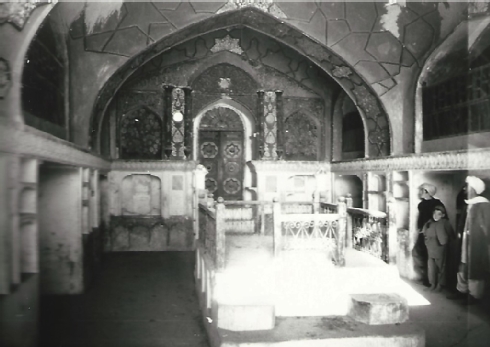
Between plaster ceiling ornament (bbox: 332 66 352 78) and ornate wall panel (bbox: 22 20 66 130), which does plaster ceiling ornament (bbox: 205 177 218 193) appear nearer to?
plaster ceiling ornament (bbox: 332 66 352 78)

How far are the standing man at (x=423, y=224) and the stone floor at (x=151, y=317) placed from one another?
324 mm

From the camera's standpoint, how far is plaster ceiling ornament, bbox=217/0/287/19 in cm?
814

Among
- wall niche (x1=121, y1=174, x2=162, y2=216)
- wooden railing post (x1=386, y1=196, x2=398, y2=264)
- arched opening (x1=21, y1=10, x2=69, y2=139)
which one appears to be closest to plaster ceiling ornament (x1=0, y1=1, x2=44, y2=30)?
arched opening (x1=21, y1=10, x2=69, y2=139)

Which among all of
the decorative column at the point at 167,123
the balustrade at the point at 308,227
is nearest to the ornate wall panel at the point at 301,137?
the balustrade at the point at 308,227

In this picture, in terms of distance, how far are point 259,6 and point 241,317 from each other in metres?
Result: 6.26

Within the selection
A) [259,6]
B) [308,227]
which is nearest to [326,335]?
[308,227]

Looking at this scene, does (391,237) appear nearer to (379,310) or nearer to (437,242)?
(437,242)

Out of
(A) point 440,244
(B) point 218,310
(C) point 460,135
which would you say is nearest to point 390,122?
(C) point 460,135

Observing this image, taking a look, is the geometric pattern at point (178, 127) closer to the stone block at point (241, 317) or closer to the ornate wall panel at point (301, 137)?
the ornate wall panel at point (301, 137)

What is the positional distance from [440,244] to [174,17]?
255 inches

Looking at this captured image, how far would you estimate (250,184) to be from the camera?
38.7ft

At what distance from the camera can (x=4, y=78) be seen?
460 centimetres

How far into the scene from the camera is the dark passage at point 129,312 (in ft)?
17.2

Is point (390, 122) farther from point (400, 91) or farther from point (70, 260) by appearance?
point (70, 260)
